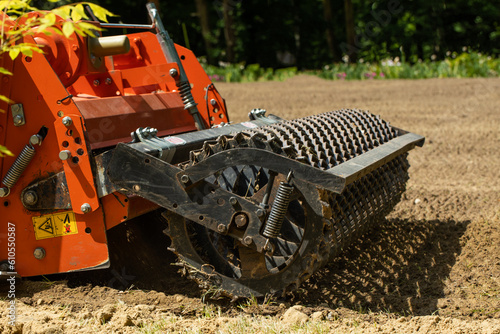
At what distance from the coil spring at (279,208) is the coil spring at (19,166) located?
1444 millimetres

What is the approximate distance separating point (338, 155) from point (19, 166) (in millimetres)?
1850

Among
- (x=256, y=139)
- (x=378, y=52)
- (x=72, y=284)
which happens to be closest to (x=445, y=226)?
(x=256, y=139)

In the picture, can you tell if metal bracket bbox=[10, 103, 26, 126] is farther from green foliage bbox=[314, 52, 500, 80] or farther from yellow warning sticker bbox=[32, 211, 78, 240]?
green foliage bbox=[314, 52, 500, 80]

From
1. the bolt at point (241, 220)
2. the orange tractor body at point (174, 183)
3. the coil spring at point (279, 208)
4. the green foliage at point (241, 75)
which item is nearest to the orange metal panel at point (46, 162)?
the orange tractor body at point (174, 183)

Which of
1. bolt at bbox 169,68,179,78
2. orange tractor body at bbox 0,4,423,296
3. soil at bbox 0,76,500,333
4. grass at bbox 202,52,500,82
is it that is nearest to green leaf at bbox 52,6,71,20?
orange tractor body at bbox 0,4,423,296

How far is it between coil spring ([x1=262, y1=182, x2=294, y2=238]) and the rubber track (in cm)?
20

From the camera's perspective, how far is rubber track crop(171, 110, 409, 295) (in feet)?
10.8

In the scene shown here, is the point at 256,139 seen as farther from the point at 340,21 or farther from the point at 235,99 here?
the point at 340,21

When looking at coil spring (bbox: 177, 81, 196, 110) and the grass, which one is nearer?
coil spring (bbox: 177, 81, 196, 110)

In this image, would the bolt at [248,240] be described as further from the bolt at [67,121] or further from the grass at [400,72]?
the grass at [400,72]

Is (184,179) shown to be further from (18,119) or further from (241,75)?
(241,75)

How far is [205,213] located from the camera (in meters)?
3.32

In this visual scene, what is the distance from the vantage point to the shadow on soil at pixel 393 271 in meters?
3.56

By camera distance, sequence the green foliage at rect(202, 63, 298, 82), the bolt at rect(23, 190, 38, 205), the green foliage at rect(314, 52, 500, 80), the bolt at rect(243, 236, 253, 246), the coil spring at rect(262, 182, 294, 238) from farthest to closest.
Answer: the green foliage at rect(202, 63, 298, 82) < the green foliage at rect(314, 52, 500, 80) < the bolt at rect(23, 190, 38, 205) < the bolt at rect(243, 236, 253, 246) < the coil spring at rect(262, 182, 294, 238)
